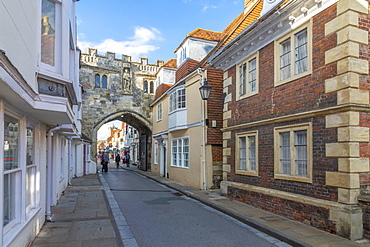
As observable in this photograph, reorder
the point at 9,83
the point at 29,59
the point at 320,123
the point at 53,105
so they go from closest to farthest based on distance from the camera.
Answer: the point at 9,83
the point at 29,59
the point at 53,105
the point at 320,123

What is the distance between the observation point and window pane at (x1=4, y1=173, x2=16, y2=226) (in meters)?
4.15

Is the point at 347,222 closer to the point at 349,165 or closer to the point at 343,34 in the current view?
the point at 349,165

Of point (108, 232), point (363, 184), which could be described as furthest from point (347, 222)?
point (108, 232)

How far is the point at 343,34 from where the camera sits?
6055mm

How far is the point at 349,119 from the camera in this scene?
581cm

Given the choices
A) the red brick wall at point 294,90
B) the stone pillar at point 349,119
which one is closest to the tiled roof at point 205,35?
the red brick wall at point 294,90

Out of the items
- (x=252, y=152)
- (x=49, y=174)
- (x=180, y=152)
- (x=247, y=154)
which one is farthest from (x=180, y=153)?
(x=49, y=174)

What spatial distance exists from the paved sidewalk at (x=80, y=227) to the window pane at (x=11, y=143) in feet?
7.23

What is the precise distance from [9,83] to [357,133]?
6166mm

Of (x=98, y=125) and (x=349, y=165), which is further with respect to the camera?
(x=98, y=125)

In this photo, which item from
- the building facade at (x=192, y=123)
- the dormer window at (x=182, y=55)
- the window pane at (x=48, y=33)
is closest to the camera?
the window pane at (x=48, y=33)

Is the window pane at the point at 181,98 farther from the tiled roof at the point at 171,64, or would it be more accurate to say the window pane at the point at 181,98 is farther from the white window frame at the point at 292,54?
the white window frame at the point at 292,54

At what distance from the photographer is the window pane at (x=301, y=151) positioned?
23.3 feet

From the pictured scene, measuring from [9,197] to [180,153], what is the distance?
12858 millimetres
